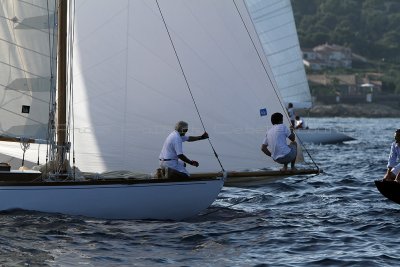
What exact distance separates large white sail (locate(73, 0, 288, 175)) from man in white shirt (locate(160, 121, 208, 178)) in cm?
65

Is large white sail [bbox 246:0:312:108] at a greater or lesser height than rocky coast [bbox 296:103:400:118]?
lesser

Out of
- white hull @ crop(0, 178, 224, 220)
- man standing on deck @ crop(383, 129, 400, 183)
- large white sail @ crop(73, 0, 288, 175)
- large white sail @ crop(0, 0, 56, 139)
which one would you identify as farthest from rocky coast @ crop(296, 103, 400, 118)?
white hull @ crop(0, 178, 224, 220)

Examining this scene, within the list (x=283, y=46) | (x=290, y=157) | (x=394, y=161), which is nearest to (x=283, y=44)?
(x=283, y=46)

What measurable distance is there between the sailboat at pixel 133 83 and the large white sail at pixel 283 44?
22.7m

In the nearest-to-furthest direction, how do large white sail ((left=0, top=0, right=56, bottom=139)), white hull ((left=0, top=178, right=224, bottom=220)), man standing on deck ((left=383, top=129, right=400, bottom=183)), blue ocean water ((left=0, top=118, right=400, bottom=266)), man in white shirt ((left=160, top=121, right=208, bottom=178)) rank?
blue ocean water ((left=0, top=118, right=400, bottom=266))
white hull ((left=0, top=178, right=224, bottom=220))
man in white shirt ((left=160, top=121, right=208, bottom=178))
large white sail ((left=0, top=0, right=56, bottom=139))
man standing on deck ((left=383, top=129, right=400, bottom=183))

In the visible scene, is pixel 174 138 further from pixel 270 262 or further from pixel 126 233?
pixel 270 262

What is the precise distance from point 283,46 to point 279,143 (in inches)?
1043

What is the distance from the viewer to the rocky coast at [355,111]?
14225cm

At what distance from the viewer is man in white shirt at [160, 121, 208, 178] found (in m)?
15.7

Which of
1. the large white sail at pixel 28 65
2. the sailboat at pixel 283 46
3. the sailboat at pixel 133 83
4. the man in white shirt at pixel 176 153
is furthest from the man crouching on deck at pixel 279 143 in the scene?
the sailboat at pixel 283 46

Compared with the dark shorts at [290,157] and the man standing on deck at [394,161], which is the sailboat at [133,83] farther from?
the man standing on deck at [394,161]

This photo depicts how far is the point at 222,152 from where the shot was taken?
16.5 metres

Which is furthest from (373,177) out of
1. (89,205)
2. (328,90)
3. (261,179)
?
(328,90)

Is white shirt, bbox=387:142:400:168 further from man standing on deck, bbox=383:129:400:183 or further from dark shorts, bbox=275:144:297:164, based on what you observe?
dark shorts, bbox=275:144:297:164
